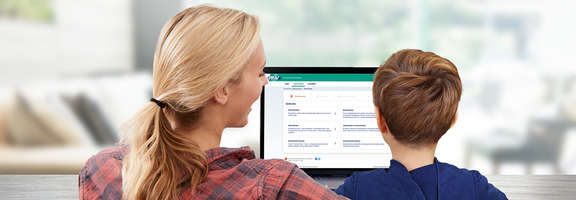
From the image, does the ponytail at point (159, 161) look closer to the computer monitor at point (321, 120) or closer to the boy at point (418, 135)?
the boy at point (418, 135)

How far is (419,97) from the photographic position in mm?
1013

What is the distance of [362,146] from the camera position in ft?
4.93

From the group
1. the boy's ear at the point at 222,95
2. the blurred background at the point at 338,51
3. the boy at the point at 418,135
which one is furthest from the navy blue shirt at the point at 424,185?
the blurred background at the point at 338,51

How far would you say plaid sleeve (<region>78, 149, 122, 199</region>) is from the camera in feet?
2.74

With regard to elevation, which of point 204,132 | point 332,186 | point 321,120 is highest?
point 204,132

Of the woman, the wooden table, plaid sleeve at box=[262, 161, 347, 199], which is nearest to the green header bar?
the wooden table

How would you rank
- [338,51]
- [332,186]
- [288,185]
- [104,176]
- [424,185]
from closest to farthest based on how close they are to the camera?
[288,185]
[104,176]
[424,185]
[332,186]
[338,51]

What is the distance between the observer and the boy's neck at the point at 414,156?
103cm

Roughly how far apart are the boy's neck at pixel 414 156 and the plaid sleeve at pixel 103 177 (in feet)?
1.85

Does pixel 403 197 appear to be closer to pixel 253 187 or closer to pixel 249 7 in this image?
pixel 253 187

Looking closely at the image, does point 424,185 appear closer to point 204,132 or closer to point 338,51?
point 204,132

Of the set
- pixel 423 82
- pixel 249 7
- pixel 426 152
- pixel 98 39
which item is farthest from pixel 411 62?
pixel 98 39

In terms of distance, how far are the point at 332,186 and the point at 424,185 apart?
0.47 metres

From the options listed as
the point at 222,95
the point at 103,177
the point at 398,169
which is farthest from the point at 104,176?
the point at 398,169
